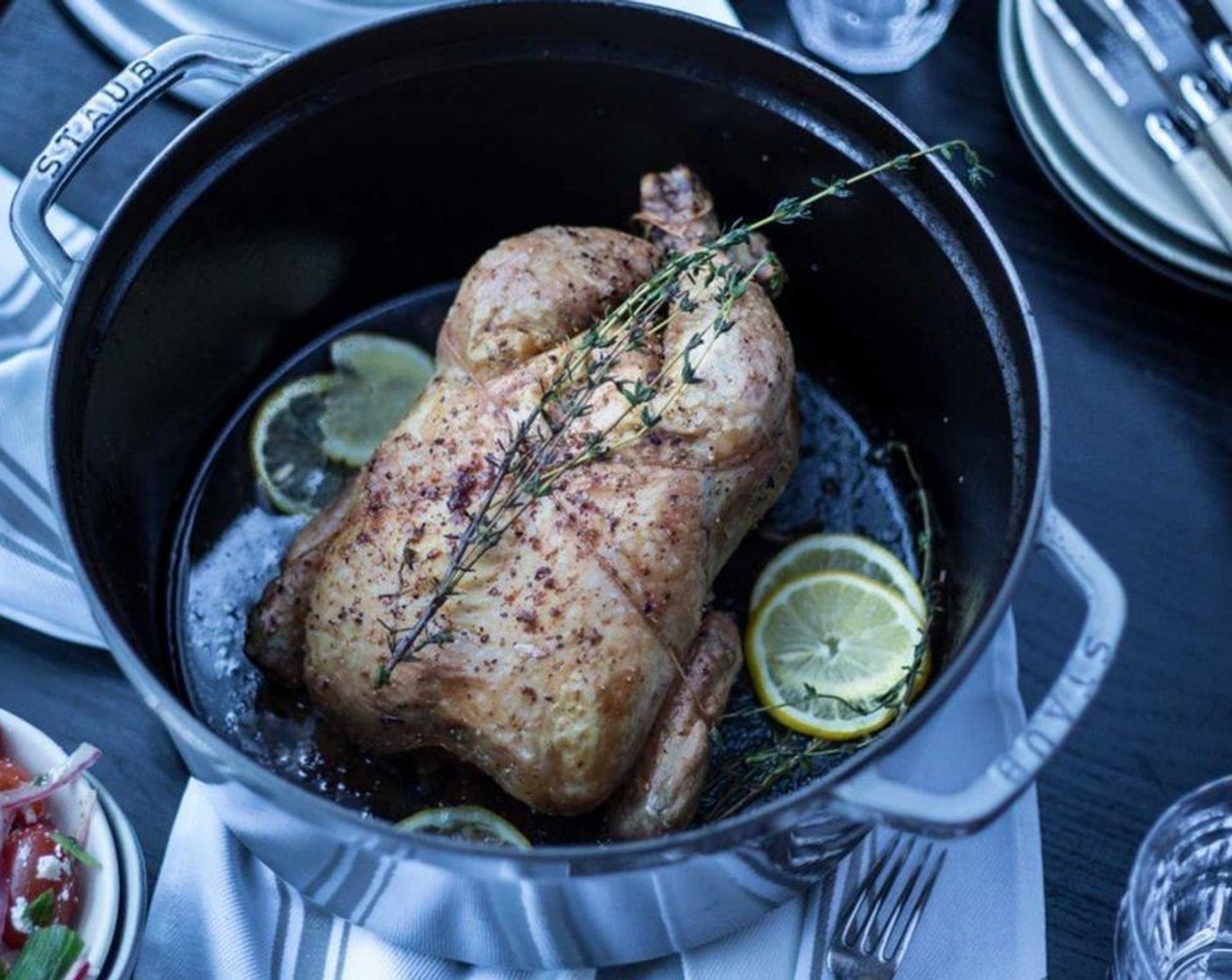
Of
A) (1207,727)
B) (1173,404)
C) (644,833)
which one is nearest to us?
(644,833)

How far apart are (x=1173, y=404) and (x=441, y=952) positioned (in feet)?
3.82

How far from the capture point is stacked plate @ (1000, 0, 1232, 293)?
1.99 m

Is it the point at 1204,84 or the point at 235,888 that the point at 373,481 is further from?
the point at 1204,84

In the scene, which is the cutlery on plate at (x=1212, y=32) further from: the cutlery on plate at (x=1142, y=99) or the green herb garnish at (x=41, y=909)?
the green herb garnish at (x=41, y=909)

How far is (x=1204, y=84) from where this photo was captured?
6.40ft

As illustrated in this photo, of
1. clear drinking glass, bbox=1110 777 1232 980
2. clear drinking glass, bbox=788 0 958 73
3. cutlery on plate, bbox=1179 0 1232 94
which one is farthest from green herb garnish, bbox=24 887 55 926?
cutlery on plate, bbox=1179 0 1232 94

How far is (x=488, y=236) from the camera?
6.91ft

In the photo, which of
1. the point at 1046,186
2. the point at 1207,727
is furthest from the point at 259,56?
the point at 1207,727

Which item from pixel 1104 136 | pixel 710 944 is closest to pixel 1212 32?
pixel 1104 136

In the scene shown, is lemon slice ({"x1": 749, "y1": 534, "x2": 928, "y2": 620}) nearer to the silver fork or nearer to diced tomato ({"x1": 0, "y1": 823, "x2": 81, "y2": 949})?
the silver fork

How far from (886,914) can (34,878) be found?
2.92 feet

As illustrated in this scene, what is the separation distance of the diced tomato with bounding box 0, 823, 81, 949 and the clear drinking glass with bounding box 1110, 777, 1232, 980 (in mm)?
1139

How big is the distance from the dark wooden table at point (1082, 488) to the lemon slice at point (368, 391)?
388 mm

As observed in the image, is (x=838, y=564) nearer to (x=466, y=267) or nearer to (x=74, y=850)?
(x=466, y=267)
